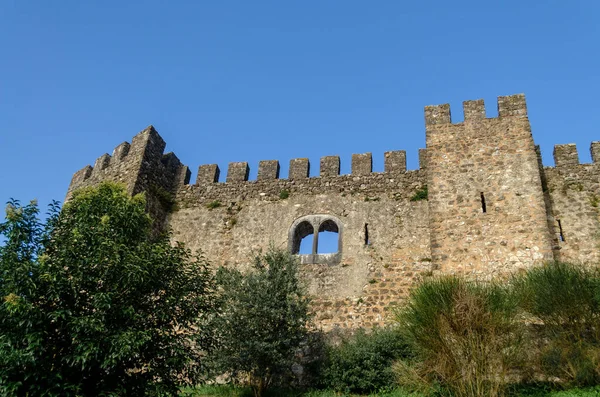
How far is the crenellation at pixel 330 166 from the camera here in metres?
17.3

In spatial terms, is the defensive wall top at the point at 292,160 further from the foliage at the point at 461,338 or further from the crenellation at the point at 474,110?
the foliage at the point at 461,338

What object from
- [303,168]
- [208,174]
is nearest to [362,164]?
[303,168]

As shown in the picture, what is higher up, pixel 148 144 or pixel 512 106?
pixel 512 106

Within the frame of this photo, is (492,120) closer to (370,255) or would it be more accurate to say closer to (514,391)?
(370,255)

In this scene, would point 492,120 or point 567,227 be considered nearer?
point 567,227

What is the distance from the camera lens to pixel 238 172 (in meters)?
18.6

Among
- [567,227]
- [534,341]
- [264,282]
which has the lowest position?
[534,341]

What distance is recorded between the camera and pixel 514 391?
9984 millimetres

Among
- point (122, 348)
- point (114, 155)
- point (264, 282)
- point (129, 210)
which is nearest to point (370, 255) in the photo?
point (264, 282)

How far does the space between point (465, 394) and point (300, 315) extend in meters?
4.13

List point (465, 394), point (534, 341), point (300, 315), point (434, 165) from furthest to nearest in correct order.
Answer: point (434, 165) < point (300, 315) < point (534, 341) < point (465, 394)

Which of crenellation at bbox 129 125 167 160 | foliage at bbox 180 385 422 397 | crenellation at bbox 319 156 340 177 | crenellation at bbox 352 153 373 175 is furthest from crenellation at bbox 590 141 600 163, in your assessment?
crenellation at bbox 129 125 167 160

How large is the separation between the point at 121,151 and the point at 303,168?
6668 mm

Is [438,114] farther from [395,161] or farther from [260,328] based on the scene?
[260,328]
